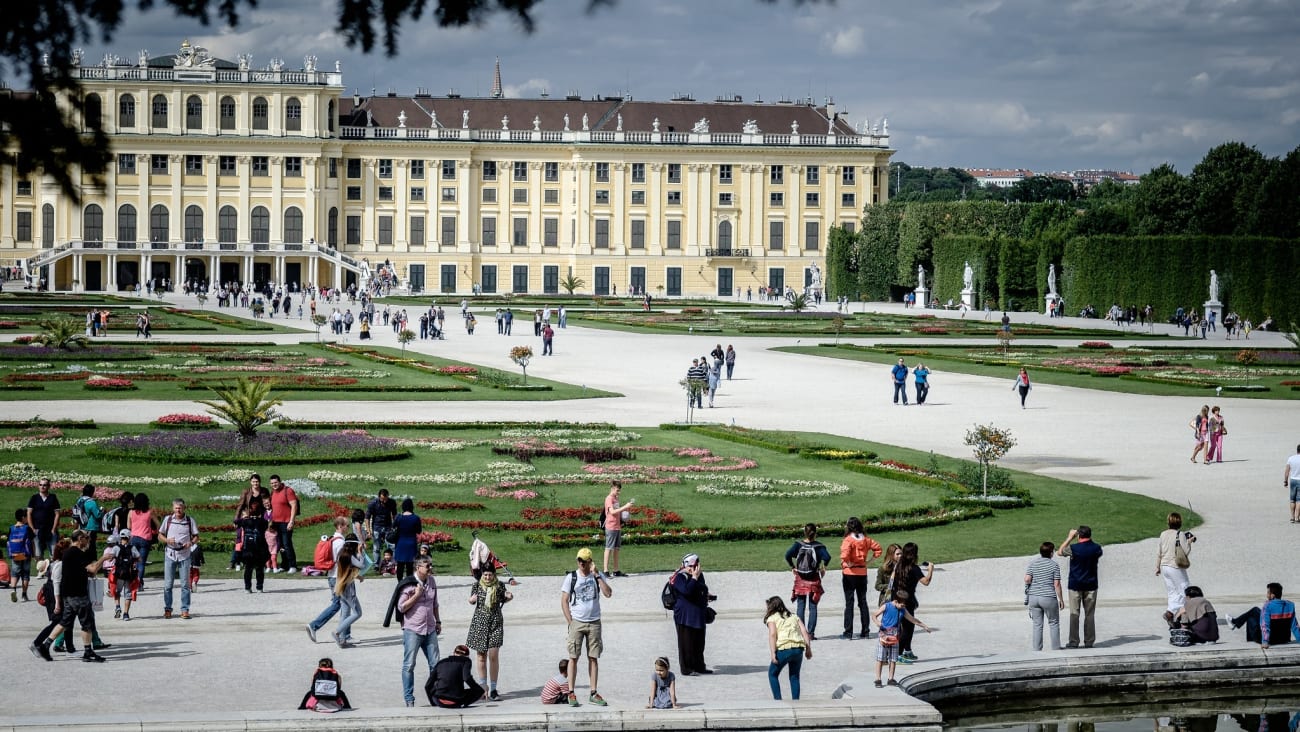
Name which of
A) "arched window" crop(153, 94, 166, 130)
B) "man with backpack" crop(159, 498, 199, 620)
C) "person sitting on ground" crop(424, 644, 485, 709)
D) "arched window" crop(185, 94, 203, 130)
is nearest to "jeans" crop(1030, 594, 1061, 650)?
"person sitting on ground" crop(424, 644, 485, 709)

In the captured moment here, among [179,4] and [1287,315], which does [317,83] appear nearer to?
[1287,315]

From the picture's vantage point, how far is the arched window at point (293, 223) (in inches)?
4454

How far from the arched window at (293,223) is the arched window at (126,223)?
980 cm

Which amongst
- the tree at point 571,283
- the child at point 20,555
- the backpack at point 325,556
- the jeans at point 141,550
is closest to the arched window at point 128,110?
the tree at point 571,283

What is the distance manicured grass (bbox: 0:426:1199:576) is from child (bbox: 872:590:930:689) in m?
5.01

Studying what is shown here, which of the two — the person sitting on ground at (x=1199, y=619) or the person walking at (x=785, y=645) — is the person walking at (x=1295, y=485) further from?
the person walking at (x=785, y=645)

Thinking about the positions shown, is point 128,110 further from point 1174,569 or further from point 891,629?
point 891,629

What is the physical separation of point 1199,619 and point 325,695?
8.27m

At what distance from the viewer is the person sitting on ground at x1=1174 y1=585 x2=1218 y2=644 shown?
52.7ft

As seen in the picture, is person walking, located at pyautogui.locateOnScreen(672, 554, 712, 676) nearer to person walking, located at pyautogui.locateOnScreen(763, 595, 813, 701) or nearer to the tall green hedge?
person walking, located at pyautogui.locateOnScreen(763, 595, 813, 701)

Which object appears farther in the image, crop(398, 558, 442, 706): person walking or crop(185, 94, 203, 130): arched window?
crop(185, 94, 203, 130): arched window

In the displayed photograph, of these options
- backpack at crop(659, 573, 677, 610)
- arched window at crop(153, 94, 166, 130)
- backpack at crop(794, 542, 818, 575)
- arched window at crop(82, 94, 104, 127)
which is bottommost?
backpack at crop(659, 573, 677, 610)

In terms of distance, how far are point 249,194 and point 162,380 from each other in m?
73.0

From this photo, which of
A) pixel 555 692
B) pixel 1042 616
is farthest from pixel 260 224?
pixel 555 692
